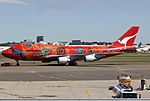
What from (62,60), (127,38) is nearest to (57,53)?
(62,60)

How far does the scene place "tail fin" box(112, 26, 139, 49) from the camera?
6475 cm

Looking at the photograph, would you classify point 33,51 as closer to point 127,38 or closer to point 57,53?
point 57,53

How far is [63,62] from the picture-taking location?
5925 centimetres

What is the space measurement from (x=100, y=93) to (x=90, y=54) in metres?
37.2

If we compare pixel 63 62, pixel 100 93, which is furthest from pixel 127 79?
pixel 63 62

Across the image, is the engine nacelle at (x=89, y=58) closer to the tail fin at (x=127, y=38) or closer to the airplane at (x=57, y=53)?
the airplane at (x=57, y=53)

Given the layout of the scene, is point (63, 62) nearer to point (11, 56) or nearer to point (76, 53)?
point (76, 53)

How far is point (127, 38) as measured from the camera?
64812 mm

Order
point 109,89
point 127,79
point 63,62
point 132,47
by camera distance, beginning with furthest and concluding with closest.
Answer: point 132,47 → point 63,62 → point 109,89 → point 127,79

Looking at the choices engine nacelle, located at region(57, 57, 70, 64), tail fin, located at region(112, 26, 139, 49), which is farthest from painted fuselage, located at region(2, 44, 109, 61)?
tail fin, located at region(112, 26, 139, 49)

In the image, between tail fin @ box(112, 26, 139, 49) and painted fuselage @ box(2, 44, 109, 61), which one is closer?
painted fuselage @ box(2, 44, 109, 61)

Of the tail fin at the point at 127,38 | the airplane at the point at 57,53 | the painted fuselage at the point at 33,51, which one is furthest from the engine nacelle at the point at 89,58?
the tail fin at the point at 127,38

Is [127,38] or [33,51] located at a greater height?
[127,38]

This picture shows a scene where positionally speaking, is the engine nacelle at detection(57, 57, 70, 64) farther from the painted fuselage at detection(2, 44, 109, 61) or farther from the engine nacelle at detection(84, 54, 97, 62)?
the engine nacelle at detection(84, 54, 97, 62)
